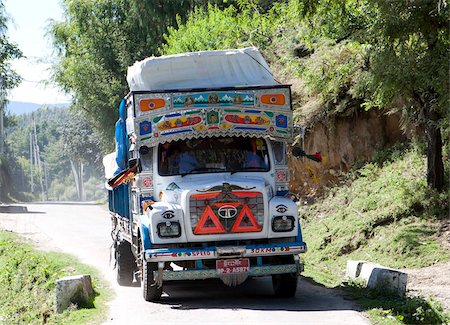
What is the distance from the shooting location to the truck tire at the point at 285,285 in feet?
41.1

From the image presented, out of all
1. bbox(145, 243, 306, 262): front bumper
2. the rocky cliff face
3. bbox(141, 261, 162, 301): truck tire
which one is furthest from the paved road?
the rocky cliff face

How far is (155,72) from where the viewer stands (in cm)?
1300

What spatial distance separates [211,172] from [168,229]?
1.32 meters

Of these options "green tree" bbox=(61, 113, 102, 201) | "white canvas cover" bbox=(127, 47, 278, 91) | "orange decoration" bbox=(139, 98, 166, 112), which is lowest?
"orange decoration" bbox=(139, 98, 166, 112)

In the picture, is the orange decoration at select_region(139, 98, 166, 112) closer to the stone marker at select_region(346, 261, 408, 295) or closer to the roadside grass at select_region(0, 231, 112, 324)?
the roadside grass at select_region(0, 231, 112, 324)

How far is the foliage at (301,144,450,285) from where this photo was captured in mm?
16297

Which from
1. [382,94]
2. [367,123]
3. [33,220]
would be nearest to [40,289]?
[382,94]

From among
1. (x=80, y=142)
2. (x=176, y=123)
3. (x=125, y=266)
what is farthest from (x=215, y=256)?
(x=80, y=142)

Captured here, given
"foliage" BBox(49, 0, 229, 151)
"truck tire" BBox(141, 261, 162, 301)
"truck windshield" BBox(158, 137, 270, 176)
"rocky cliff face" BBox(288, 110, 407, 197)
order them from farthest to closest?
"foliage" BBox(49, 0, 229, 151), "rocky cliff face" BBox(288, 110, 407, 197), "truck windshield" BBox(158, 137, 270, 176), "truck tire" BBox(141, 261, 162, 301)

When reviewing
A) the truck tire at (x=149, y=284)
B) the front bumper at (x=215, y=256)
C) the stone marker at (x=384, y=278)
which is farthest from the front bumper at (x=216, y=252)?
the stone marker at (x=384, y=278)

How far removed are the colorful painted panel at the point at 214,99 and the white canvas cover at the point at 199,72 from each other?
0.47 meters

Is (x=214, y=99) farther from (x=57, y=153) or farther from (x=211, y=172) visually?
(x=57, y=153)

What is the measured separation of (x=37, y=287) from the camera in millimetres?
17328

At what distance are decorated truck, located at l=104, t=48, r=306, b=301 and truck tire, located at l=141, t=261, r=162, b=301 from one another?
0.02m
